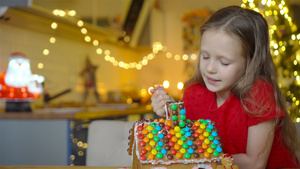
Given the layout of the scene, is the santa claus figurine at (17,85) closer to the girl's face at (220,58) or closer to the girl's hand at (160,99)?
the girl's hand at (160,99)

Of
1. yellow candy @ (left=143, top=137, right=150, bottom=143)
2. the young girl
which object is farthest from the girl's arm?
yellow candy @ (left=143, top=137, right=150, bottom=143)

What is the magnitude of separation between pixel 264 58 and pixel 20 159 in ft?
5.39

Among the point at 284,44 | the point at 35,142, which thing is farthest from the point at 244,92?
the point at 35,142

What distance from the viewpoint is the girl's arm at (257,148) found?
2.93 feet

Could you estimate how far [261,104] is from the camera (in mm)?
937

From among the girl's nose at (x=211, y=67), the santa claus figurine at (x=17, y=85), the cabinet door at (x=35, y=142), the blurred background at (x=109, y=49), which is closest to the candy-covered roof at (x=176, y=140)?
the girl's nose at (x=211, y=67)

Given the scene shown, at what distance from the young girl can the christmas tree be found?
108 cm

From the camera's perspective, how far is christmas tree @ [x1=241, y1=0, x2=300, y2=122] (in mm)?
2094

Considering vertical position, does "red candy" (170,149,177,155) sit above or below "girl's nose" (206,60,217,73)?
below

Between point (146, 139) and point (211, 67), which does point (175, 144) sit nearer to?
point (146, 139)

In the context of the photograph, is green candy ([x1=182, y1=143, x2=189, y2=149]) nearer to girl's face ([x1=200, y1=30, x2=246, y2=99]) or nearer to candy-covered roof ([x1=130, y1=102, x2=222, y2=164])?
candy-covered roof ([x1=130, y1=102, x2=222, y2=164])

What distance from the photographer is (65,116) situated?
206 cm

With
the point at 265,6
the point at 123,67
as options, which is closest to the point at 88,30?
the point at 123,67

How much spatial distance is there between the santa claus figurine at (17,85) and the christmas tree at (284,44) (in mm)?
1360
